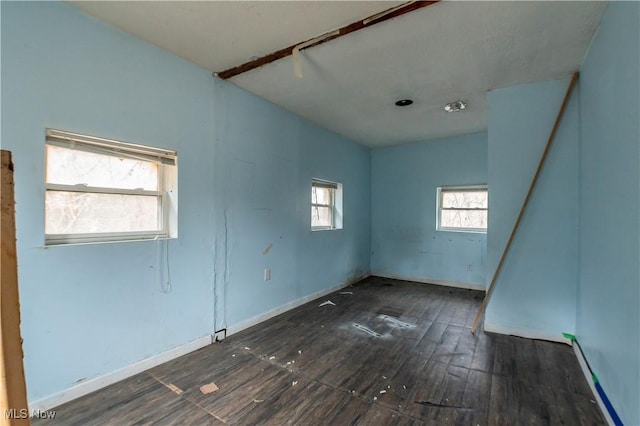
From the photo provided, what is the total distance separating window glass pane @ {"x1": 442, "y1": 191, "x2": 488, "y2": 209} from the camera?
4426mm

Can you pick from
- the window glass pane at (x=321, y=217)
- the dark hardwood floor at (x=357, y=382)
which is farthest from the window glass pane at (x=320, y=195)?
the dark hardwood floor at (x=357, y=382)

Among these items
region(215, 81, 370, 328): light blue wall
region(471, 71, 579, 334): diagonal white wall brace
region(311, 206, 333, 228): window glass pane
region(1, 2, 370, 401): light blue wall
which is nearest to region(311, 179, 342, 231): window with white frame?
region(311, 206, 333, 228): window glass pane

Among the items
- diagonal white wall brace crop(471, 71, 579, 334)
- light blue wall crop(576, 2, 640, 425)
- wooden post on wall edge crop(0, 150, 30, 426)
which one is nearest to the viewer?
wooden post on wall edge crop(0, 150, 30, 426)

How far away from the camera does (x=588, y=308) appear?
2.12 meters

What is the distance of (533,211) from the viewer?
270 cm

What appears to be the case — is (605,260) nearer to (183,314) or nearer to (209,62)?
(183,314)

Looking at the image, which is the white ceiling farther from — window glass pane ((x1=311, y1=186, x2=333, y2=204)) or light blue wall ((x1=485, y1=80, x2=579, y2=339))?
window glass pane ((x1=311, y1=186, x2=333, y2=204))

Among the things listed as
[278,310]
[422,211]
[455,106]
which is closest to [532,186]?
[455,106]

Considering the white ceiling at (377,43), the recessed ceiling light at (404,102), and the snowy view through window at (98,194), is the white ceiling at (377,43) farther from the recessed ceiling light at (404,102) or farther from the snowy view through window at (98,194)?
the snowy view through window at (98,194)

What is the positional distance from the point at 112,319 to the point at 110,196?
2.90 feet

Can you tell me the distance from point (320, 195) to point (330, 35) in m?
2.54

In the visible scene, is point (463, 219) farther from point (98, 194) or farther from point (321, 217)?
point (98, 194)

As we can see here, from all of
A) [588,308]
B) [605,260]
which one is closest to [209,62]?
[605,260]

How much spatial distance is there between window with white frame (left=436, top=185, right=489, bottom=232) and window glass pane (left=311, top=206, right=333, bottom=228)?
1.92 metres
